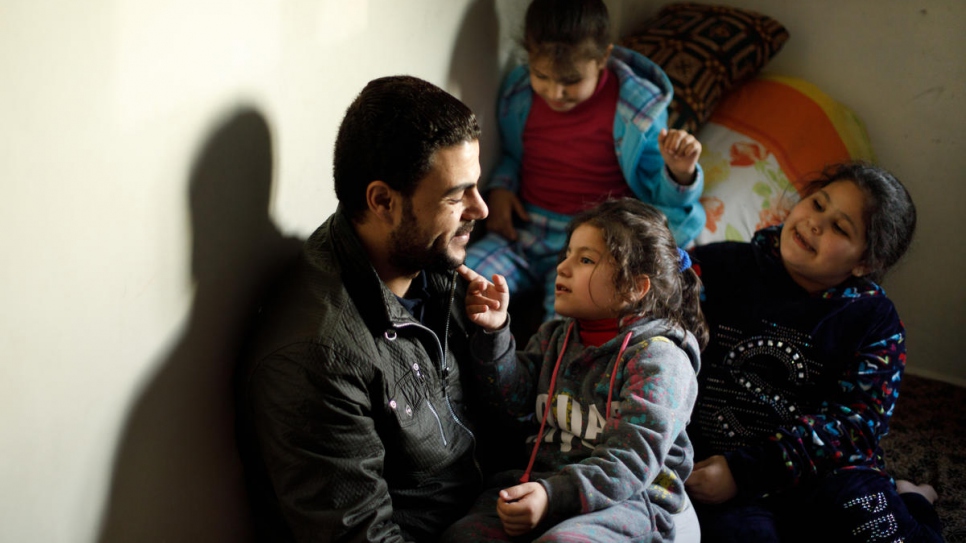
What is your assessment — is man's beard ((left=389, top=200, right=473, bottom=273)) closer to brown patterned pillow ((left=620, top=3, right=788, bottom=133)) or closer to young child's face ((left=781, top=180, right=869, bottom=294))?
young child's face ((left=781, top=180, right=869, bottom=294))

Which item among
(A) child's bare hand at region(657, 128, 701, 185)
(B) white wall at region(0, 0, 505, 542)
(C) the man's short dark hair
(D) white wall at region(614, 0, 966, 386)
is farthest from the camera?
(D) white wall at region(614, 0, 966, 386)

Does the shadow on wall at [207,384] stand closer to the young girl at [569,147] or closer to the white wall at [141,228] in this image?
the white wall at [141,228]

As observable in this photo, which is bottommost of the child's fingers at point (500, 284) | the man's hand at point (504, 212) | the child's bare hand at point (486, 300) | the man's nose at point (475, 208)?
the man's hand at point (504, 212)

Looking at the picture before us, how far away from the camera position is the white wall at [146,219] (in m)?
0.85

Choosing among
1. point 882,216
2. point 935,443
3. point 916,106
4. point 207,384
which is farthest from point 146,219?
point 916,106

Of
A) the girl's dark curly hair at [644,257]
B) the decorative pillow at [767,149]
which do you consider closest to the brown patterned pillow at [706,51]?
the decorative pillow at [767,149]

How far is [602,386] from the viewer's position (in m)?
1.39

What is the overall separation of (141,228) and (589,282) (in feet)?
2.56

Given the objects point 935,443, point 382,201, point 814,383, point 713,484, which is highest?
point 382,201

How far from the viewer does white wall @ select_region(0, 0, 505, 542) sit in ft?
2.78

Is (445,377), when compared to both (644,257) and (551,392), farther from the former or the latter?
(644,257)

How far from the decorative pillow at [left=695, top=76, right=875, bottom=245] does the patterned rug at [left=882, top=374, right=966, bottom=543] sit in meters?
0.68

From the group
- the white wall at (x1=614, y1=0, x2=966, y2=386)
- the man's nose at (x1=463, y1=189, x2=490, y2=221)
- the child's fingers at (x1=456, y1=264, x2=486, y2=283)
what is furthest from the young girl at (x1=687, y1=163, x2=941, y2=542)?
the white wall at (x1=614, y1=0, x2=966, y2=386)

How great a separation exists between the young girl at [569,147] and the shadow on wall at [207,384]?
0.88 m
